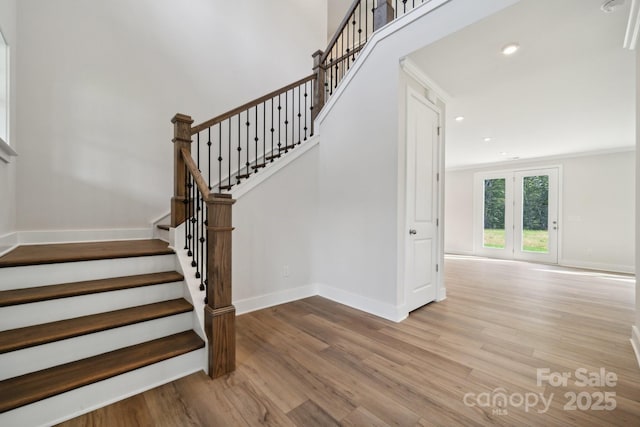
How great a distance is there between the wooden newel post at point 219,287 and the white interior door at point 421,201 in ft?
5.88

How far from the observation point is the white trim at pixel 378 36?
232 cm

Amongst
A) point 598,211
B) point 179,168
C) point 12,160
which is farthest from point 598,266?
point 12,160

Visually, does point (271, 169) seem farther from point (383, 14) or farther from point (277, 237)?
point (383, 14)

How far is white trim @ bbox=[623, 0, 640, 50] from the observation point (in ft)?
5.68

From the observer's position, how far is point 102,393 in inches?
55.5

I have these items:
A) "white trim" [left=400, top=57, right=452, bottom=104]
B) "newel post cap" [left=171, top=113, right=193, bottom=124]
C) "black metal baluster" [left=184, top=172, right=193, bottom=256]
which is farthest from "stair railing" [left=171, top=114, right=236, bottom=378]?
"white trim" [left=400, top=57, right=452, bottom=104]

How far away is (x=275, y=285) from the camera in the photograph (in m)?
3.01

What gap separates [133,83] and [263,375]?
11.6 ft

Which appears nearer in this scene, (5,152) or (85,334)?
(85,334)

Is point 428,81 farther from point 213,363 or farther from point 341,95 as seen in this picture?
point 213,363

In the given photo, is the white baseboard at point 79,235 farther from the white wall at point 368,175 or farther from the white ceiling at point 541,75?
the white ceiling at point 541,75

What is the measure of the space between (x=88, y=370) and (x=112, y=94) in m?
2.98

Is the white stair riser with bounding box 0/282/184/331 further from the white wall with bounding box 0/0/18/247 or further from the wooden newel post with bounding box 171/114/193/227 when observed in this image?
the white wall with bounding box 0/0/18/247

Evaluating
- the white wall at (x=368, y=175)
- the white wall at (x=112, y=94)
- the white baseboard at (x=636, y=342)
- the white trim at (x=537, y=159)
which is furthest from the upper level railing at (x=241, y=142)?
the white trim at (x=537, y=159)
